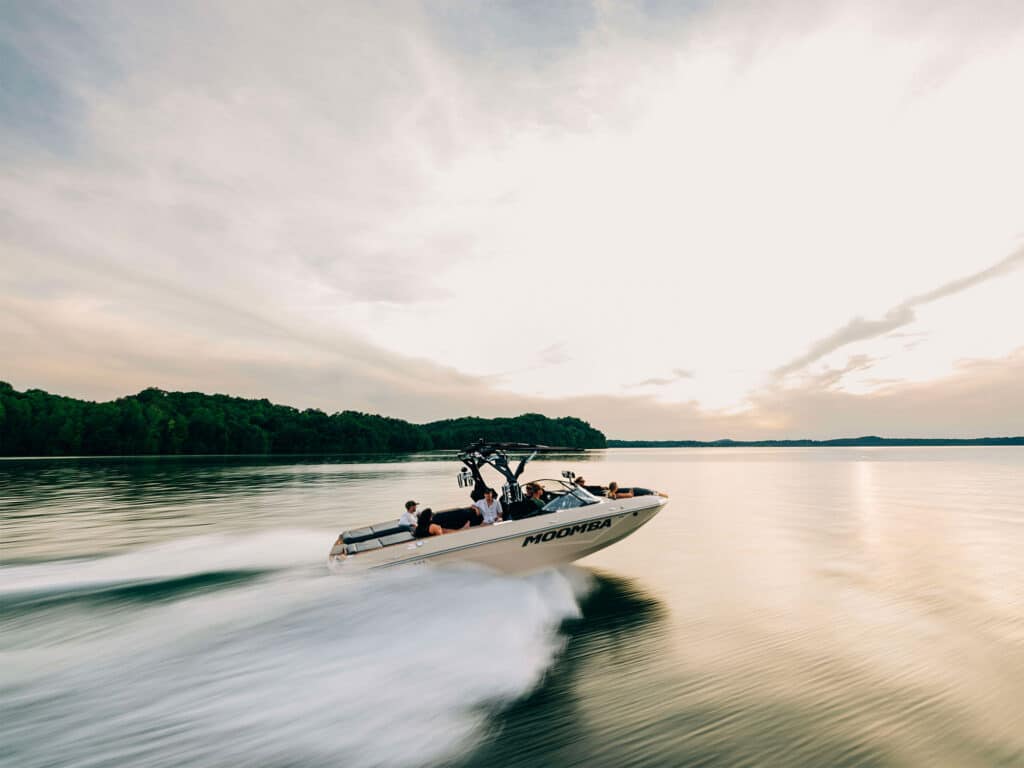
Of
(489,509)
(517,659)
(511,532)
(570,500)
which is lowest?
(517,659)

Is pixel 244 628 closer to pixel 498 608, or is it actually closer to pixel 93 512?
pixel 498 608

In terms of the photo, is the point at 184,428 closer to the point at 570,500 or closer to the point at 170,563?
the point at 170,563

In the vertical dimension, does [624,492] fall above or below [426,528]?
above

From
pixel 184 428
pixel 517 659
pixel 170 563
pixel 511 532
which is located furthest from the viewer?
pixel 184 428

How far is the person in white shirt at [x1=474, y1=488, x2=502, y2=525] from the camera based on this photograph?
38.0 ft

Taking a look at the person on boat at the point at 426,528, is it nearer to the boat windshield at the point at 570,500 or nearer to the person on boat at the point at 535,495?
the person on boat at the point at 535,495

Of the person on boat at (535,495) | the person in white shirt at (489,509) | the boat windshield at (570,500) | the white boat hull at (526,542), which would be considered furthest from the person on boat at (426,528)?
the boat windshield at (570,500)

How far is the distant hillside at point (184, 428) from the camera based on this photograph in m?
88.4

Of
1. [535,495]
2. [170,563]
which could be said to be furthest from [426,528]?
[170,563]

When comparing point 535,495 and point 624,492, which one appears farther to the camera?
point 624,492

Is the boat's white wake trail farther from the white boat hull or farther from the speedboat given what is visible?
the speedboat

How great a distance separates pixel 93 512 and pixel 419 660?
1050 inches

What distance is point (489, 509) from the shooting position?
11.6 m

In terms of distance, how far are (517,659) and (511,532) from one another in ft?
9.12
